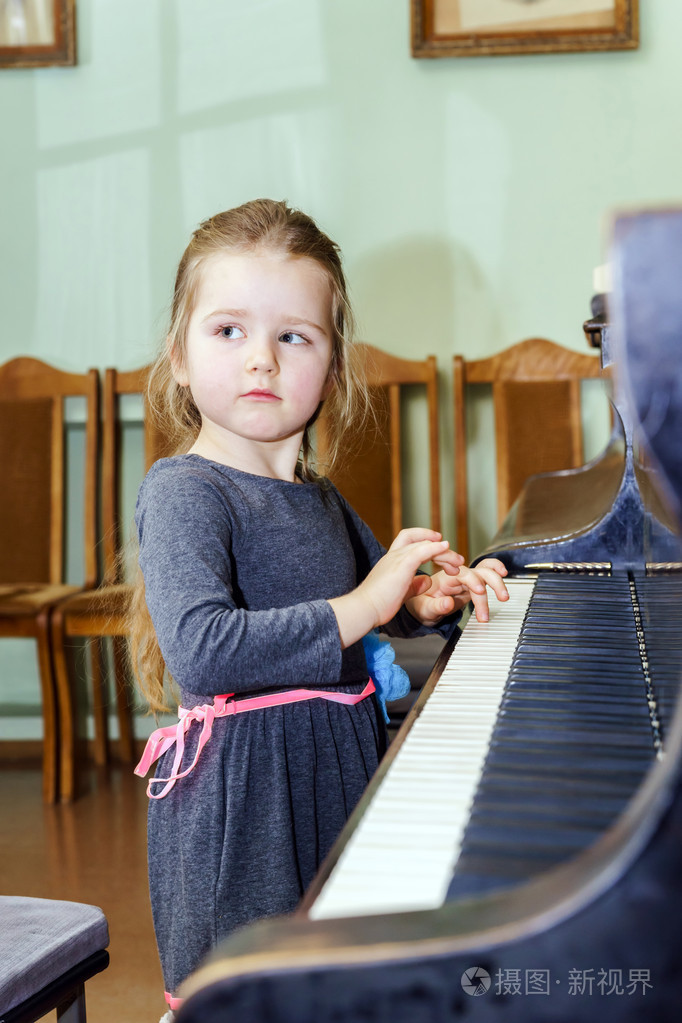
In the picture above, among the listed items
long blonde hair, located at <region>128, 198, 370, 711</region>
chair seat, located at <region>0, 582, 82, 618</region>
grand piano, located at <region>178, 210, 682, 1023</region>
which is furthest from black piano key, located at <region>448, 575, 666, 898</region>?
chair seat, located at <region>0, 582, 82, 618</region>

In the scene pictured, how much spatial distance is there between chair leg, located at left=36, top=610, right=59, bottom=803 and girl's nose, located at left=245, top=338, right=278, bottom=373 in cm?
196

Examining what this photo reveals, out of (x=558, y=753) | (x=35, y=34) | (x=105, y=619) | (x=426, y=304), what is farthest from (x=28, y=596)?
(x=558, y=753)

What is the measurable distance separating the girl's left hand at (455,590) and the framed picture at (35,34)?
108 inches

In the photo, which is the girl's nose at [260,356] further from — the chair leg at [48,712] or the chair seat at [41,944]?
the chair leg at [48,712]

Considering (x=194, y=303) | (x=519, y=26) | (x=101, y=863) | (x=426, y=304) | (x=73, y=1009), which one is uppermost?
(x=519, y=26)

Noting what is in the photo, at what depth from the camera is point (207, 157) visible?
3369mm

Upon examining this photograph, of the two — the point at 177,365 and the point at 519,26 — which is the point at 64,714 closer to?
the point at 177,365

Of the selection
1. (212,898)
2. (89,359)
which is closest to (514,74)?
(89,359)

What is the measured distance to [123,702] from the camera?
133 inches

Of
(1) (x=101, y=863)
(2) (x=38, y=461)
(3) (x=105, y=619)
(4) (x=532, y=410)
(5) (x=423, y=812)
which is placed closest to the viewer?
(5) (x=423, y=812)

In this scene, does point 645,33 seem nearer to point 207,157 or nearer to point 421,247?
point 421,247

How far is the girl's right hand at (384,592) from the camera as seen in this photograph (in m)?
0.99

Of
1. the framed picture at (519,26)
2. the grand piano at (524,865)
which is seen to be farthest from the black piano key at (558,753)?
the framed picture at (519,26)

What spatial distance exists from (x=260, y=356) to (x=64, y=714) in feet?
6.91
